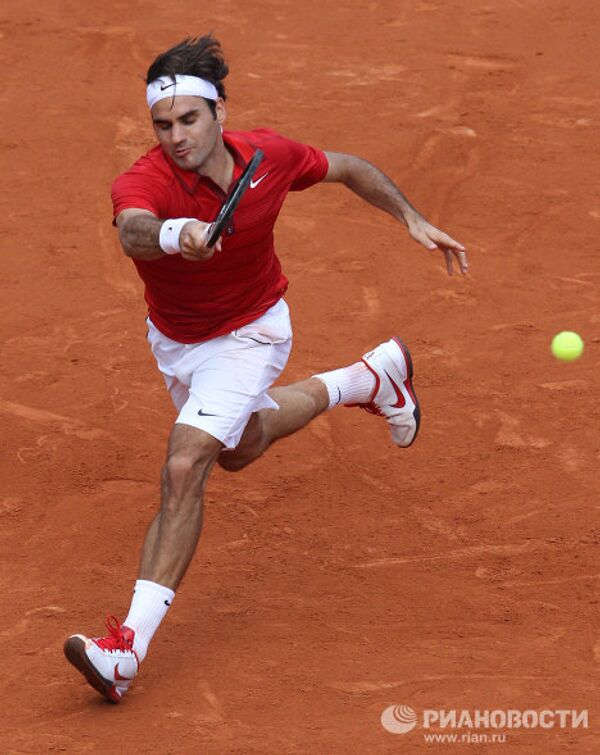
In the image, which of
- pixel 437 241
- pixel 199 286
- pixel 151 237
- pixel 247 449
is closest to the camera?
pixel 151 237

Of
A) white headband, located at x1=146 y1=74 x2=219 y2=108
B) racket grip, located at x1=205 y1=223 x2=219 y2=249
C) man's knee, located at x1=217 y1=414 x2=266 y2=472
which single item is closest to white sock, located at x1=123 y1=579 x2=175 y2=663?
man's knee, located at x1=217 y1=414 x2=266 y2=472

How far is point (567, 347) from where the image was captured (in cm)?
917

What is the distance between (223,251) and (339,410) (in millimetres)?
2530

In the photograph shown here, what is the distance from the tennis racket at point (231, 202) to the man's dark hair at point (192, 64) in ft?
1.59

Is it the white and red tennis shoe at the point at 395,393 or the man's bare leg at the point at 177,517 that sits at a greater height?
the man's bare leg at the point at 177,517

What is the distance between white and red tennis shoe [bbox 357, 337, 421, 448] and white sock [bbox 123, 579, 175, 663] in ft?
7.08

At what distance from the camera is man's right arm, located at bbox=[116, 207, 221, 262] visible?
5848mm

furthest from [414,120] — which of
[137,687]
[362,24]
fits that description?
[137,687]

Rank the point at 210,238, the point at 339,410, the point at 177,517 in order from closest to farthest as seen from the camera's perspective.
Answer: the point at 210,238, the point at 177,517, the point at 339,410

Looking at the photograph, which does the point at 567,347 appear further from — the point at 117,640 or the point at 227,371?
the point at 117,640

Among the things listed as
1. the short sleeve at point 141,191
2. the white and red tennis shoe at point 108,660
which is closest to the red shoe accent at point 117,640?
the white and red tennis shoe at point 108,660

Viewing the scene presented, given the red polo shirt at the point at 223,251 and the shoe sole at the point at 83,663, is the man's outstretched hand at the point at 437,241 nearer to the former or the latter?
the red polo shirt at the point at 223,251

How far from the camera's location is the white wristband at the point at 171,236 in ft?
19.5

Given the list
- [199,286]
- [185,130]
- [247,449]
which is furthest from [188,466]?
[185,130]
